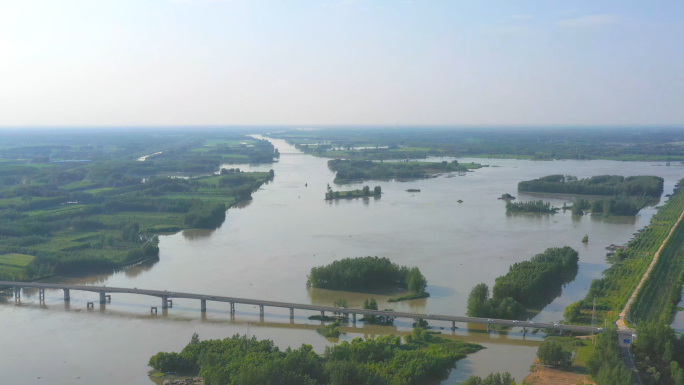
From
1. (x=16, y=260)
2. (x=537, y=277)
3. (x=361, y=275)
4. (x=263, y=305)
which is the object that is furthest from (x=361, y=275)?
(x=16, y=260)

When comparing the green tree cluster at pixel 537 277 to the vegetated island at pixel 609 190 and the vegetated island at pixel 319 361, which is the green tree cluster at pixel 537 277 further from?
the vegetated island at pixel 609 190

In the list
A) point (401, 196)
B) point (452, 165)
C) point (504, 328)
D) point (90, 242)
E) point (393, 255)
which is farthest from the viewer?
point (452, 165)

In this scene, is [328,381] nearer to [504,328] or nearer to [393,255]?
[504,328]

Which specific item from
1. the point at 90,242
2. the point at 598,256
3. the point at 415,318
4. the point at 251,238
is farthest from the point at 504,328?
the point at 90,242

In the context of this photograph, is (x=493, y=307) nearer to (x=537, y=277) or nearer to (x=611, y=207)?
(x=537, y=277)

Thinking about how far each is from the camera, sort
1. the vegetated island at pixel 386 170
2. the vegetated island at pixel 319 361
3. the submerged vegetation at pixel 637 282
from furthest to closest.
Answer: the vegetated island at pixel 386 170 → the submerged vegetation at pixel 637 282 → the vegetated island at pixel 319 361

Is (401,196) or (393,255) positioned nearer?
(393,255)

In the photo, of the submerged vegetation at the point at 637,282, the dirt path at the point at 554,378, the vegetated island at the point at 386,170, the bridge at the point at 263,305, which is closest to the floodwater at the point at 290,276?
the bridge at the point at 263,305

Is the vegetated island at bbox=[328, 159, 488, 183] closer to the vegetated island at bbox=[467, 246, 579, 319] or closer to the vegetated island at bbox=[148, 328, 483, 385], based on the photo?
the vegetated island at bbox=[467, 246, 579, 319]
